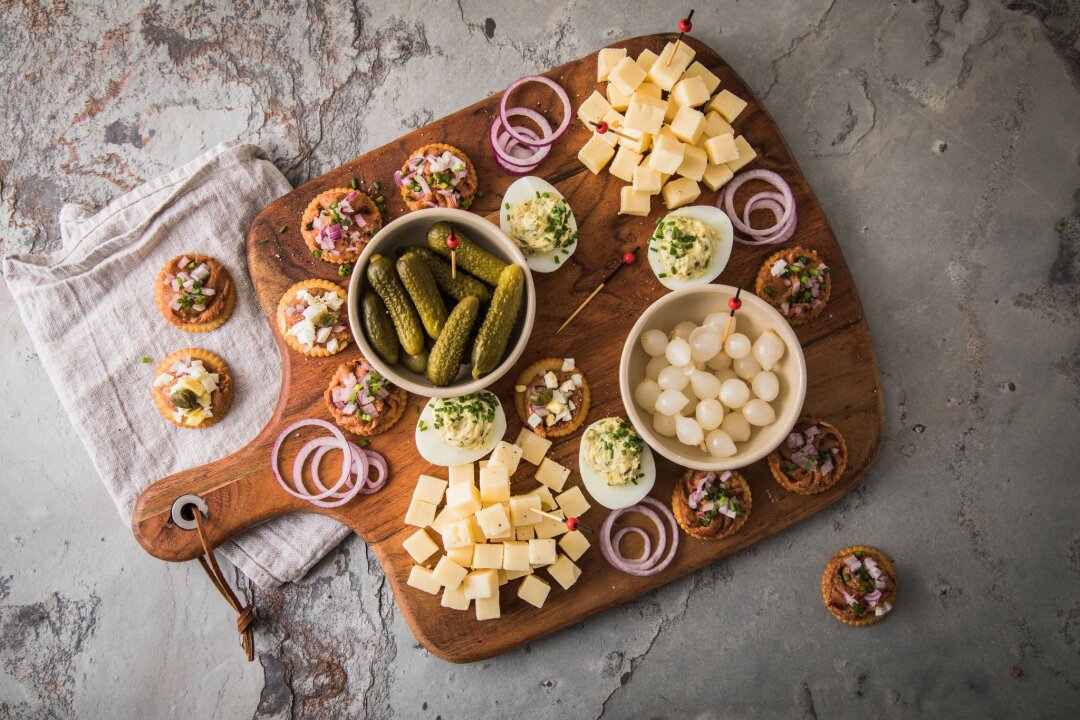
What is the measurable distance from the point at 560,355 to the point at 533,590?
954 mm

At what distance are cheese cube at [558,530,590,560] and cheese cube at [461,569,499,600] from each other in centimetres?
30

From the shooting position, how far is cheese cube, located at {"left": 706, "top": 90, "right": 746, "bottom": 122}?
9.64 feet

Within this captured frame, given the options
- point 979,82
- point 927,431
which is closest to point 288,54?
point 979,82

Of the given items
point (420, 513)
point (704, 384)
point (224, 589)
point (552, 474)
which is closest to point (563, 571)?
point (552, 474)

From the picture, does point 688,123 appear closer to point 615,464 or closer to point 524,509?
point 615,464

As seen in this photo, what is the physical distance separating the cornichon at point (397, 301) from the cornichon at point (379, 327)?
24 mm

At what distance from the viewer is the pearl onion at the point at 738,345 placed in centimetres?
269

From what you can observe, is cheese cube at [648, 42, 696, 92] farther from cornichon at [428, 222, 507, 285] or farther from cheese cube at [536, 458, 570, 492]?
cheese cube at [536, 458, 570, 492]

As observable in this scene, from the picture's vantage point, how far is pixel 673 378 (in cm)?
271

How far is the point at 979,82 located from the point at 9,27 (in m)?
4.51

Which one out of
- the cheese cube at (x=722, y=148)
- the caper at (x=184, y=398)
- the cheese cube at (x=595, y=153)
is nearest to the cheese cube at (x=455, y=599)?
the caper at (x=184, y=398)

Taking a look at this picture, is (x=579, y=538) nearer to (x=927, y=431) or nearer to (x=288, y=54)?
(x=927, y=431)

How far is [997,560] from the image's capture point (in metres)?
3.14

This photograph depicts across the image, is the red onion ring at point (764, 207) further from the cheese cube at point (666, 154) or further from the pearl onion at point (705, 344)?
the pearl onion at point (705, 344)
